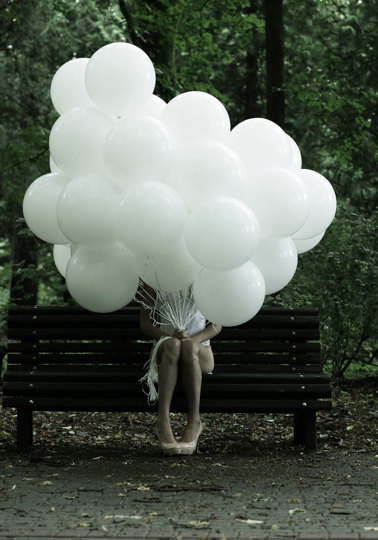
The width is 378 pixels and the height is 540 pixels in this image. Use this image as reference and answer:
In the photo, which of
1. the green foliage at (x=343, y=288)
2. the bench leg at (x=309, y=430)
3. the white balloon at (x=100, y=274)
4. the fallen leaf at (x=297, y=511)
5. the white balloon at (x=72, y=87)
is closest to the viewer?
the fallen leaf at (x=297, y=511)

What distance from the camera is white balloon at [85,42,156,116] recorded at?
17.1 ft

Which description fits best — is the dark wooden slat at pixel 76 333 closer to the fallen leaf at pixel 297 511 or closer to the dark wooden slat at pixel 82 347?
the dark wooden slat at pixel 82 347

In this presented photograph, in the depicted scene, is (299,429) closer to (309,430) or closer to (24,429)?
(309,430)

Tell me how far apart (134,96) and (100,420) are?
11.9 feet

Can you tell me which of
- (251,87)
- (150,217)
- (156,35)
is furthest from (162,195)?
(251,87)

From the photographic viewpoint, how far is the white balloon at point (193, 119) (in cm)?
526

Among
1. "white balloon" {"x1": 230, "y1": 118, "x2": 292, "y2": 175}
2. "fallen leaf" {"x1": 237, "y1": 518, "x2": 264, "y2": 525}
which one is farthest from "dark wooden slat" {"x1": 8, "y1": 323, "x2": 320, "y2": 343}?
"fallen leaf" {"x1": 237, "y1": 518, "x2": 264, "y2": 525}

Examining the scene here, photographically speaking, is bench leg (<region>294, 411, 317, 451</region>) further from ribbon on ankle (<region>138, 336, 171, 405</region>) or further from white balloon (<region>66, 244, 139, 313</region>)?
white balloon (<region>66, 244, 139, 313</region>)

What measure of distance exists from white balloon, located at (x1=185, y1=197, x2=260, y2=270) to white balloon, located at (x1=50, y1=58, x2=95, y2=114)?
124 centimetres

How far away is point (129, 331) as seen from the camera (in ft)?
22.2

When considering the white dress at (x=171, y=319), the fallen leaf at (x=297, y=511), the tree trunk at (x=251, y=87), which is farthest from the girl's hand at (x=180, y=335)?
the tree trunk at (x=251, y=87)

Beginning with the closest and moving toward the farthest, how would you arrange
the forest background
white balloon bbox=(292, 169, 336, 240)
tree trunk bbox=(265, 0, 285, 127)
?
white balloon bbox=(292, 169, 336, 240) → the forest background → tree trunk bbox=(265, 0, 285, 127)

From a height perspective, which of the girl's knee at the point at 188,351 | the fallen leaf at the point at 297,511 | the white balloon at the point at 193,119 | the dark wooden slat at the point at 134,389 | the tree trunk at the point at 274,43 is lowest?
the fallen leaf at the point at 297,511

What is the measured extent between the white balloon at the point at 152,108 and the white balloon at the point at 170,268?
910mm
